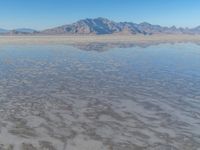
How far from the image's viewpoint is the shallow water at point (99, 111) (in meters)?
8.55

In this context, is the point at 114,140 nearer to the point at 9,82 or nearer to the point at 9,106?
the point at 9,106

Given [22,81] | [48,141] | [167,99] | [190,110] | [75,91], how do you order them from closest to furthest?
1. [48,141]
2. [190,110]
3. [167,99]
4. [75,91]
5. [22,81]

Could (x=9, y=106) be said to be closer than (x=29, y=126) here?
No

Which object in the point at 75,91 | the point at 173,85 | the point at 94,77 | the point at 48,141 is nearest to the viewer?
the point at 48,141

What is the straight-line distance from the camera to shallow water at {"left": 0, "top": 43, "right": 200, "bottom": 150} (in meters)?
8.55

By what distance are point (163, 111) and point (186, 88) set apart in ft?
13.9

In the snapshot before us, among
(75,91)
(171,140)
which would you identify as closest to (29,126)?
(171,140)

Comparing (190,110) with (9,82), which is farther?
(9,82)

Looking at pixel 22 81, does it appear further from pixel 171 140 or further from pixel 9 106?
pixel 171 140

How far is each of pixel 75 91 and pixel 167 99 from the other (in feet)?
14.6

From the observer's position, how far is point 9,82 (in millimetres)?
16984

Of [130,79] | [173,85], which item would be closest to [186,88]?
[173,85]

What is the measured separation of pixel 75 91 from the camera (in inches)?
591

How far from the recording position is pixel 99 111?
11.7m
